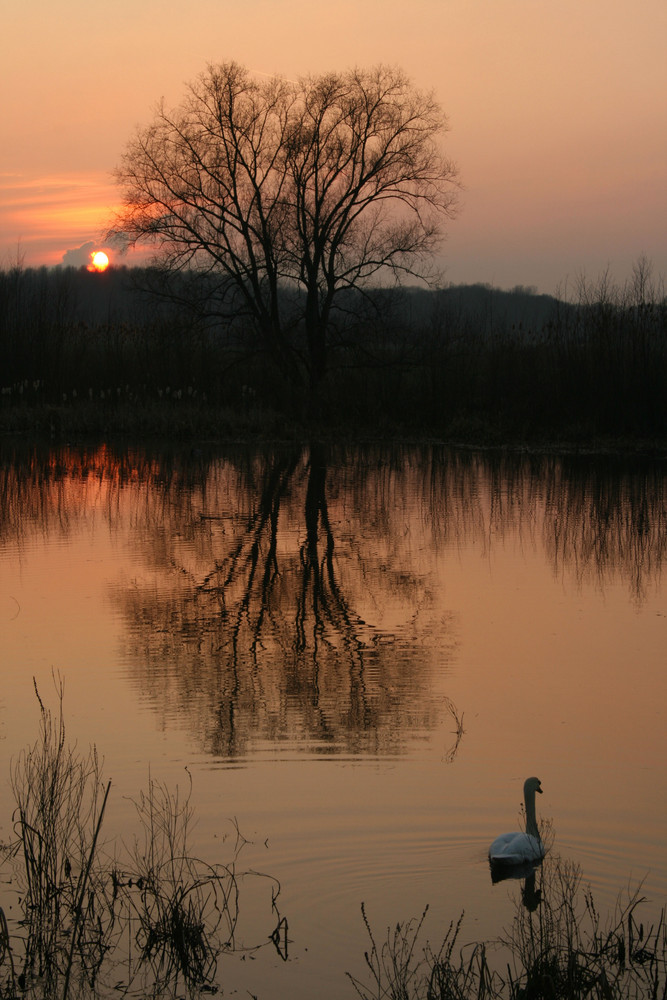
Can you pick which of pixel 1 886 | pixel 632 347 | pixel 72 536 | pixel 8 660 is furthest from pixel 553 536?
pixel 632 347

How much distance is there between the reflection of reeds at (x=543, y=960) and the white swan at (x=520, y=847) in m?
0.16

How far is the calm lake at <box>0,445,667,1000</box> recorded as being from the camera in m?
4.34

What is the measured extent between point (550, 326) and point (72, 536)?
1539 cm

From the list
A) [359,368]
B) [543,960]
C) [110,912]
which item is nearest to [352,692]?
[110,912]

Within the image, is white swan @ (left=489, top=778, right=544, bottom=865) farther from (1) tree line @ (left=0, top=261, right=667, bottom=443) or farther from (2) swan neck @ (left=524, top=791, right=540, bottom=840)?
(1) tree line @ (left=0, top=261, right=667, bottom=443)

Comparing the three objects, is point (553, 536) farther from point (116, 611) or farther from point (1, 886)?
point (1, 886)

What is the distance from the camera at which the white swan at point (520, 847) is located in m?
4.27

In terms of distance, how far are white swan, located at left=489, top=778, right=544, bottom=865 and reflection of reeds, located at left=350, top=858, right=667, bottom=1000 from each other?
16cm

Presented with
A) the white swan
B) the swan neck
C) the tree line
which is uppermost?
the tree line

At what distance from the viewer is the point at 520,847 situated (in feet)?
14.0

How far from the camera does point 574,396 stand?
25.0 meters

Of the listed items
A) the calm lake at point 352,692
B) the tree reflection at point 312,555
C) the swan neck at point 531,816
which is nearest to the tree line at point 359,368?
the tree reflection at point 312,555

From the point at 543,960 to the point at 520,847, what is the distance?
31.9 inches

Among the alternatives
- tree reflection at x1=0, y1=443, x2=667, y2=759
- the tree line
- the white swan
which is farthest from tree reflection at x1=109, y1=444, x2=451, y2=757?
the tree line
